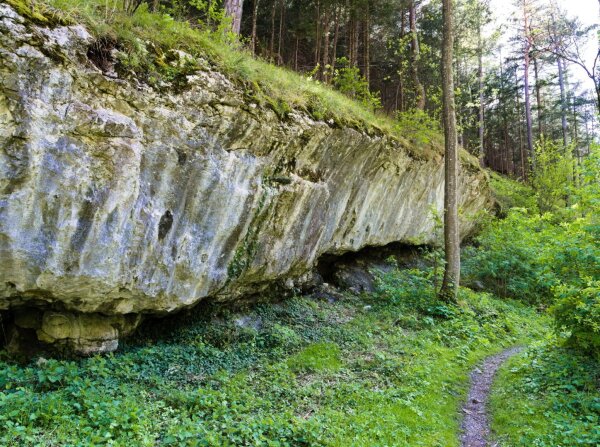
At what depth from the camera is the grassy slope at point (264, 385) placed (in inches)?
174

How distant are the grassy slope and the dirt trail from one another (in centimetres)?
19

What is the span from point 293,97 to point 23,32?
472 cm

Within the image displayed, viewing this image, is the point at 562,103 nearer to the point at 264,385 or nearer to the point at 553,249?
the point at 553,249

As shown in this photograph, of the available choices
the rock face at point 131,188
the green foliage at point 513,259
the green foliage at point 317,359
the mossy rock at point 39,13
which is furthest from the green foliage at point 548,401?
the mossy rock at point 39,13

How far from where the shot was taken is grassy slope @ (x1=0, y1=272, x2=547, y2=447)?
442 cm

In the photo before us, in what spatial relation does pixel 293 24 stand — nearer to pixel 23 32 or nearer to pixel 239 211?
pixel 239 211

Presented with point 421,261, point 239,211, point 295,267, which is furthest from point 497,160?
point 239,211

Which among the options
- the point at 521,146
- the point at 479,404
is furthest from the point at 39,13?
the point at 521,146

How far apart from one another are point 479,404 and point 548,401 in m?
1.08

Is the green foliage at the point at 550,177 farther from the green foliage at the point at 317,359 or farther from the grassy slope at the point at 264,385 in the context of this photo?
A: the green foliage at the point at 317,359

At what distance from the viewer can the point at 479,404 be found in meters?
6.67

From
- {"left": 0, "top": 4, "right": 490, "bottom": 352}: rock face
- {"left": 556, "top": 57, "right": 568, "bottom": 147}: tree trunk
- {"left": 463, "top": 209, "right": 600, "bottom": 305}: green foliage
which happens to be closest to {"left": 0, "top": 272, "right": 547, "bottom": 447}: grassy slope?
{"left": 0, "top": 4, "right": 490, "bottom": 352}: rock face

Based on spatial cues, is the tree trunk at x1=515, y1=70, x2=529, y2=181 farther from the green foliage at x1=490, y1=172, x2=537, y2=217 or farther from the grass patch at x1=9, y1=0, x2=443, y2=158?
the grass patch at x1=9, y1=0, x2=443, y2=158

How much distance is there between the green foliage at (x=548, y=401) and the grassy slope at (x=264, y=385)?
74 centimetres
